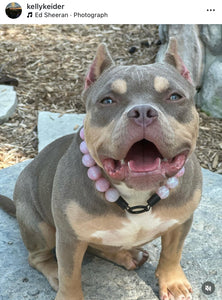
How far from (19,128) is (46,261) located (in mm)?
2701

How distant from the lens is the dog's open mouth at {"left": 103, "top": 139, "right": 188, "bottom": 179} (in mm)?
2205

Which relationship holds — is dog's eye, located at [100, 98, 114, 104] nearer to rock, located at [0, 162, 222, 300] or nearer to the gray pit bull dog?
the gray pit bull dog

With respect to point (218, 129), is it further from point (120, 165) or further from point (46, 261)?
point (120, 165)

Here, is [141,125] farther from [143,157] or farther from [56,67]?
[56,67]

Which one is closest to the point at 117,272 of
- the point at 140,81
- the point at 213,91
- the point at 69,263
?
the point at 69,263

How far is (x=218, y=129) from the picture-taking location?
5531 millimetres

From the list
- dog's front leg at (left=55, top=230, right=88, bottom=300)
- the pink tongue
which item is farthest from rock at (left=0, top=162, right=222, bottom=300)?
the pink tongue

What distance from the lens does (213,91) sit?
566cm

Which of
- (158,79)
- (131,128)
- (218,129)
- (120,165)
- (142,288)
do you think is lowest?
(142,288)

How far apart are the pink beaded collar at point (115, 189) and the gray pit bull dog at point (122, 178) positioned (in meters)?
0.01

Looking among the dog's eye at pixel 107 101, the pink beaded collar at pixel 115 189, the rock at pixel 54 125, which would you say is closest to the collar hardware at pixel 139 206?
the pink beaded collar at pixel 115 189

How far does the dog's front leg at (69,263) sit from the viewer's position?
2658 millimetres

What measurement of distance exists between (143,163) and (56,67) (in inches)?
192
